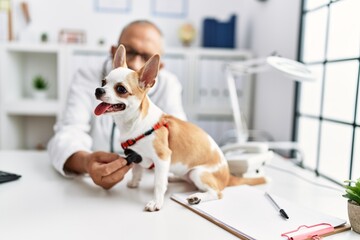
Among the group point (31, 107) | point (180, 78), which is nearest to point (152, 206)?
point (180, 78)

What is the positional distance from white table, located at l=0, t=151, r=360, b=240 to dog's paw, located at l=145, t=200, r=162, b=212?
0.5 inches

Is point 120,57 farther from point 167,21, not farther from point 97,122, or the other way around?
point 167,21

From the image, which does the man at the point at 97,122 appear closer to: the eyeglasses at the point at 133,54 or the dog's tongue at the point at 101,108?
the eyeglasses at the point at 133,54

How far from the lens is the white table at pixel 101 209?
63 cm

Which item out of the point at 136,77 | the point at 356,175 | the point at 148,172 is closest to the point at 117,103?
the point at 136,77

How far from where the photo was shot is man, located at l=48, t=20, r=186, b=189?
33.6 inches

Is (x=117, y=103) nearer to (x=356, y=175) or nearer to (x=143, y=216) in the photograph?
(x=143, y=216)

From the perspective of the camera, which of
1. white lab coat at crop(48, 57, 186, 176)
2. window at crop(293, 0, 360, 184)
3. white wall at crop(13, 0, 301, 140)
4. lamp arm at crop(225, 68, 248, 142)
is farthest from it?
white wall at crop(13, 0, 301, 140)

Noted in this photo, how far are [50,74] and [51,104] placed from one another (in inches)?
15.2

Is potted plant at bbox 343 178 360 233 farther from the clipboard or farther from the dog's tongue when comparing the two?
the dog's tongue

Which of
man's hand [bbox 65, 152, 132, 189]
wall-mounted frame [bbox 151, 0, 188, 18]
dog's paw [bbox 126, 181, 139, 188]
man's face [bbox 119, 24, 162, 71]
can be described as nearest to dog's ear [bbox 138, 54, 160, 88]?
man's hand [bbox 65, 152, 132, 189]

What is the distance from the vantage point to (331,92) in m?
1.40

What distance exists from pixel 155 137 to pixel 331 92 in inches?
39.2

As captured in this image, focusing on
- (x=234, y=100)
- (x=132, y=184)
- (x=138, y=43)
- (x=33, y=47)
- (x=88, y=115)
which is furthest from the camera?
(x=33, y=47)
